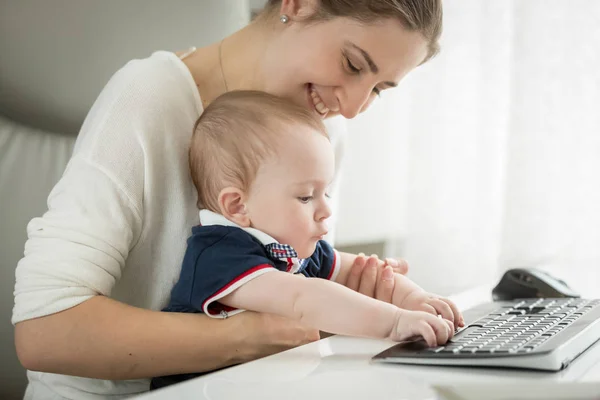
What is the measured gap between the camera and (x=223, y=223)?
944 mm

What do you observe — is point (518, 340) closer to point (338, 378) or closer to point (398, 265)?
point (338, 378)

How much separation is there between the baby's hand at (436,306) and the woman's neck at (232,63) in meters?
0.42

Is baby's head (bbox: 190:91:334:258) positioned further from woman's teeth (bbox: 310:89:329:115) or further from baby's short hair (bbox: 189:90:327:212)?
woman's teeth (bbox: 310:89:329:115)

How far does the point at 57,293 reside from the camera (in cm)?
86

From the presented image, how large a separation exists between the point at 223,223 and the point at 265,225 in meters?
0.06

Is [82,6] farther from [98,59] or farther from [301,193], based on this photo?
[301,193]

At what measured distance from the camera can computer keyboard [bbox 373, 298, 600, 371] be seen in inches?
26.8

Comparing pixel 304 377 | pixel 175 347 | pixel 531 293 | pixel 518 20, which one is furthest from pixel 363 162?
pixel 304 377

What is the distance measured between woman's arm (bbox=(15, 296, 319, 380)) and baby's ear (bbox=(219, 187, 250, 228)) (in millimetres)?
129

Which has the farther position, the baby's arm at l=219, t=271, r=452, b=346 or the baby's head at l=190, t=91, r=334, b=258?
the baby's head at l=190, t=91, r=334, b=258

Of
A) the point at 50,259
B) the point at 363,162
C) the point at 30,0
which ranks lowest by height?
the point at 50,259

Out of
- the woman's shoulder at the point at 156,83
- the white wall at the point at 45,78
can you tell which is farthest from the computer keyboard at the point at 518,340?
A: the white wall at the point at 45,78

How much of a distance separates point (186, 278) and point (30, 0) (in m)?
0.52

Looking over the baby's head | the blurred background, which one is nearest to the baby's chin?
the baby's head
